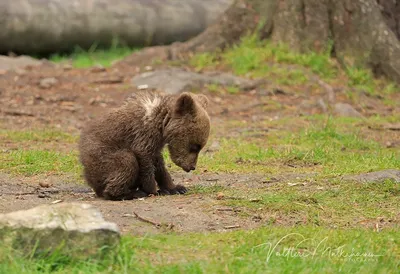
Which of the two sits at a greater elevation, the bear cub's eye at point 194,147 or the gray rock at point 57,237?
the gray rock at point 57,237

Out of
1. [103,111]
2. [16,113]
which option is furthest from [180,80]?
[103,111]

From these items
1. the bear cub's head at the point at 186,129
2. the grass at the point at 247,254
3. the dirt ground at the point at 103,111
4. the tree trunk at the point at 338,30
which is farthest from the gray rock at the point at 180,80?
the grass at the point at 247,254

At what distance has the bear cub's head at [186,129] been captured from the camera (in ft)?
26.1

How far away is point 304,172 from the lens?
30.4 feet

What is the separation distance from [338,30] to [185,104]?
692 centimetres

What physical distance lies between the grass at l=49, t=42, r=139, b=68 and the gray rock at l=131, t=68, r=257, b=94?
2.49m

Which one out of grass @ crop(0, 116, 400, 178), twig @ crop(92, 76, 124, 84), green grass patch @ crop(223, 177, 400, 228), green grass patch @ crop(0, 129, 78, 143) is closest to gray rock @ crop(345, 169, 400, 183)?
green grass patch @ crop(223, 177, 400, 228)

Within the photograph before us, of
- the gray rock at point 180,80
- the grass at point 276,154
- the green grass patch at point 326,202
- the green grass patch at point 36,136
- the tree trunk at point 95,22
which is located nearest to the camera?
the green grass patch at point 326,202

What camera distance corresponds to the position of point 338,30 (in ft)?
46.8
